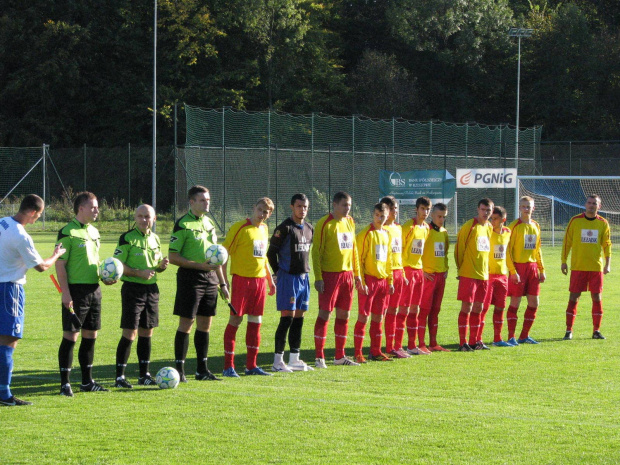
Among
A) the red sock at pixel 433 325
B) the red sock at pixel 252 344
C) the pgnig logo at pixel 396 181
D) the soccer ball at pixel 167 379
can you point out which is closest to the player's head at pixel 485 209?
the red sock at pixel 433 325

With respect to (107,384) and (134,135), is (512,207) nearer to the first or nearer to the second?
(134,135)

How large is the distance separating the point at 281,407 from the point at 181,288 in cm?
187

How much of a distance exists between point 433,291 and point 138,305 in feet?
14.0

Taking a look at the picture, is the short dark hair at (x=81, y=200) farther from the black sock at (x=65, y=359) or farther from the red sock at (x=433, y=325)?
the red sock at (x=433, y=325)

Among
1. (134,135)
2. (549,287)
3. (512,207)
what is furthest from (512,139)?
(549,287)

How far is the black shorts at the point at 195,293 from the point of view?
8492 mm

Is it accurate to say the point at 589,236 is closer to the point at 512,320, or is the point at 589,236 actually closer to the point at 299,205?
the point at 512,320

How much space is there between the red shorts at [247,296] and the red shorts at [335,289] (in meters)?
0.85

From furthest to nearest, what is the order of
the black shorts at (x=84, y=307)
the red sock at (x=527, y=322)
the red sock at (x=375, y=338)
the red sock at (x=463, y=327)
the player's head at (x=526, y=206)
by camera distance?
the player's head at (x=526, y=206), the red sock at (x=527, y=322), the red sock at (x=463, y=327), the red sock at (x=375, y=338), the black shorts at (x=84, y=307)

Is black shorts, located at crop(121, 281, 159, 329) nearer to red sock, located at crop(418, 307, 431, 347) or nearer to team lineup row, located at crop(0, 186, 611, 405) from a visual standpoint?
team lineup row, located at crop(0, 186, 611, 405)

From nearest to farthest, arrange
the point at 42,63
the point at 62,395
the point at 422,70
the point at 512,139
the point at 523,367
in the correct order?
the point at 62,395 → the point at 523,367 → the point at 512,139 → the point at 42,63 → the point at 422,70

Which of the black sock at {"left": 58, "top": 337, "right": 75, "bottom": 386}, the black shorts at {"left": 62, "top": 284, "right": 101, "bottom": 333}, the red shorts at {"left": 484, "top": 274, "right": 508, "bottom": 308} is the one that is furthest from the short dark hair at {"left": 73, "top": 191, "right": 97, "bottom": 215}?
the red shorts at {"left": 484, "top": 274, "right": 508, "bottom": 308}

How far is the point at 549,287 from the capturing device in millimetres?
17969

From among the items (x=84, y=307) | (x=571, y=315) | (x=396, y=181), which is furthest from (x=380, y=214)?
(x=396, y=181)
